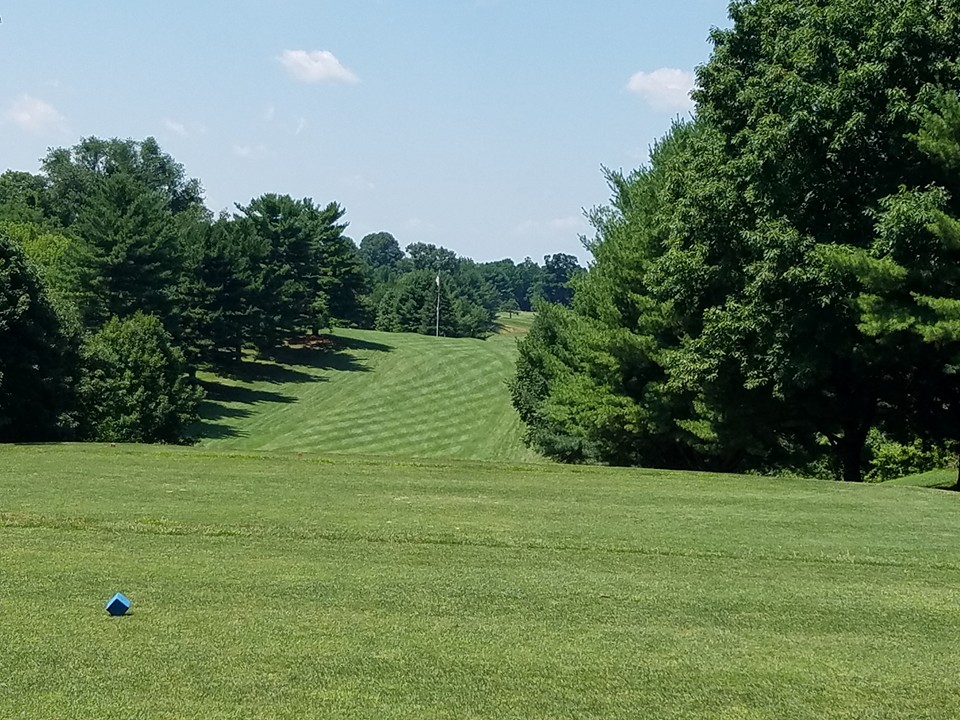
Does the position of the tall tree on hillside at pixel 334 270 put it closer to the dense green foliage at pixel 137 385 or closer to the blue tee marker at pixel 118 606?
the dense green foliage at pixel 137 385

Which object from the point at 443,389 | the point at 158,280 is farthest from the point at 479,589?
the point at 443,389

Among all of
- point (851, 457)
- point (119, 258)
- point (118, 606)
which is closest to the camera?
point (118, 606)

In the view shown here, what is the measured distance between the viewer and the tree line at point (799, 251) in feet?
65.4

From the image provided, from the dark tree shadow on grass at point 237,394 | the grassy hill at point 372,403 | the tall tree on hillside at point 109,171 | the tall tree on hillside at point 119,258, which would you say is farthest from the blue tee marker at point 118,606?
the tall tree on hillside at point 109,171

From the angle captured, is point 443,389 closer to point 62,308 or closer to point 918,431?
point 62,308

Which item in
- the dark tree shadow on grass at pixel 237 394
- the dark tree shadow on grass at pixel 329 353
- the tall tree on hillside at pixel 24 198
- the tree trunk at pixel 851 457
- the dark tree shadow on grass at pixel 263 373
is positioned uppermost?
the tall tree on hillside at pixel 24 198

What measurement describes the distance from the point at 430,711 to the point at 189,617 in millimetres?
2498

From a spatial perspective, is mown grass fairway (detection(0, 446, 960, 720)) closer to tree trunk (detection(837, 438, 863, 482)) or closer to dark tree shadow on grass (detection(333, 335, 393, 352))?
tree trunk (detection(837, 438, 863, 482))

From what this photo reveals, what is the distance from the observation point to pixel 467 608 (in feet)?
25.1

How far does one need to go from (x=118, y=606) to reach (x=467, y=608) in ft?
8.11

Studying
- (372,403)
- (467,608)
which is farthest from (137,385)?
(467,608)

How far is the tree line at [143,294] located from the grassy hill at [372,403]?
330 cm

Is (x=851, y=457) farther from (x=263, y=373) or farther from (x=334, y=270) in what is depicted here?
(x=334, y=270)

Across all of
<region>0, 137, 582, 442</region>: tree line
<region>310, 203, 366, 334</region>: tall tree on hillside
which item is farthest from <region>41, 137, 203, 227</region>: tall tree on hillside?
<region>310, 203, 366, 334</region>: tall tree on hillside
